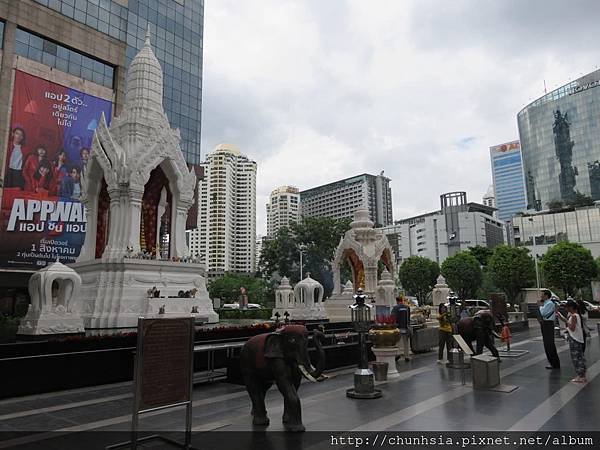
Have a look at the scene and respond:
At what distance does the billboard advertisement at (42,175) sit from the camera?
Result: 1231 inches

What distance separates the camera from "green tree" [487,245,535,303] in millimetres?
48656

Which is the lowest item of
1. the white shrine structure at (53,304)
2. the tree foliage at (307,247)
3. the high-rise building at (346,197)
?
the white shrine structure at (53,304)

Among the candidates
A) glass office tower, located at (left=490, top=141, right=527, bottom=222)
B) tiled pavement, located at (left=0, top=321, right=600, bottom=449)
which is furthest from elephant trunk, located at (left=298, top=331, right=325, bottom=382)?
glass office tower, located at (left=490, top=141, right=527, bottom=222)

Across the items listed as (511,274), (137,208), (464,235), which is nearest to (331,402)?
(137,208)

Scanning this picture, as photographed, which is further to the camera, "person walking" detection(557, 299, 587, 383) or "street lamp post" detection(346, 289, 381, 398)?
"person walking" detection(557, 299, 587, 383)

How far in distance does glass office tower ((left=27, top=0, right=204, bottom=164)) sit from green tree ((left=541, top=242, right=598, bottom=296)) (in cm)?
4274

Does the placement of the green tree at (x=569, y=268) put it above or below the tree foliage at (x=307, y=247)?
below

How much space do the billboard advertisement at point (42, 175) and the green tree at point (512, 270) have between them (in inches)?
1724

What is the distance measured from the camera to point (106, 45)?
40.8 meters

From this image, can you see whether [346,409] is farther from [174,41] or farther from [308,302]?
[174,41]

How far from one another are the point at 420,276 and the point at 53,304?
5473cm

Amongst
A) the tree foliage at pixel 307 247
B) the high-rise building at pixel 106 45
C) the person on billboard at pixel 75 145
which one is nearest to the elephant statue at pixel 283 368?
the high-rise building at pixel 106 45

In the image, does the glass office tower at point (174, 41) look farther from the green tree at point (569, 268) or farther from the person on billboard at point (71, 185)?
the green tree at point (569, 268)

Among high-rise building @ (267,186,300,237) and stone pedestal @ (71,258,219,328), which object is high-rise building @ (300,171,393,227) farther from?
stone pedestal @ (71,258,219,328)
